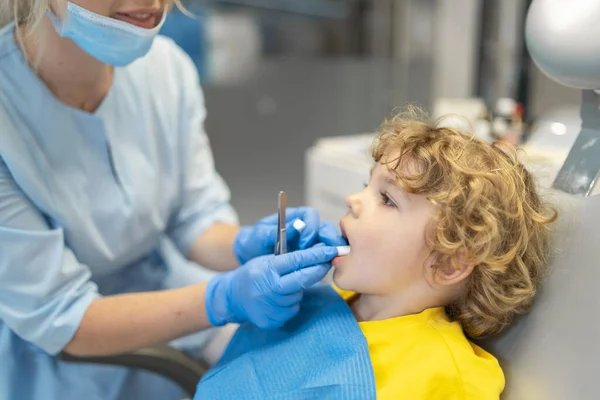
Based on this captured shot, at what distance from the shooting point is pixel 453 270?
82 centimetres

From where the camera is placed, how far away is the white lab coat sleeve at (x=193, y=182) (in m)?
1.26

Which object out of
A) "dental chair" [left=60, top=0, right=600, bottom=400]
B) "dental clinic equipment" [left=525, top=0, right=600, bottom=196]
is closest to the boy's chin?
"dental chair" [left=60, top=0, right=600, bottom=400]

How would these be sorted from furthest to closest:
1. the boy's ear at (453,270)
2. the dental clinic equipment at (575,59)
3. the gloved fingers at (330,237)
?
Result: the gloved fingers at (330,237) < the boy's ear at (453,270) < the dental clinic equipment at (575,59)

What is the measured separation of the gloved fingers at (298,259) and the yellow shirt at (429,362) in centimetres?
13

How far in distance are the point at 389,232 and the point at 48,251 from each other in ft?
1.86

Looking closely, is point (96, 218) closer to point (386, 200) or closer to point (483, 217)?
point (386, 200)

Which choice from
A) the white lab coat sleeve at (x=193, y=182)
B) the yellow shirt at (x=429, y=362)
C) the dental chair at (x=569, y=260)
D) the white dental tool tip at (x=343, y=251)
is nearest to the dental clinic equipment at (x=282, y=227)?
the white dental tool tip at (x=343, y=251)

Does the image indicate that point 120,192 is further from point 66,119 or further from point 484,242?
point 484,242

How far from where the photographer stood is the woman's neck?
0.97 m

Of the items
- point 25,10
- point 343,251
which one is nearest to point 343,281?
point 343,251

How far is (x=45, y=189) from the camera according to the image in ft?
3.17

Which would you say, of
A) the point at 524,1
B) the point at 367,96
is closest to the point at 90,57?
the point at 524,1

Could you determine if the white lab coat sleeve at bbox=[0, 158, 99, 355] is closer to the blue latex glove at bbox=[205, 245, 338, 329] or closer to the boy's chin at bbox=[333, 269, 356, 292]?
the blue latex glove at bbox=[205, 245, 338, 329]

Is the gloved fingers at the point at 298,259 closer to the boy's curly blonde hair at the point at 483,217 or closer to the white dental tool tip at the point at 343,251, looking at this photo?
the white dental tool tip at the point at 343,251
